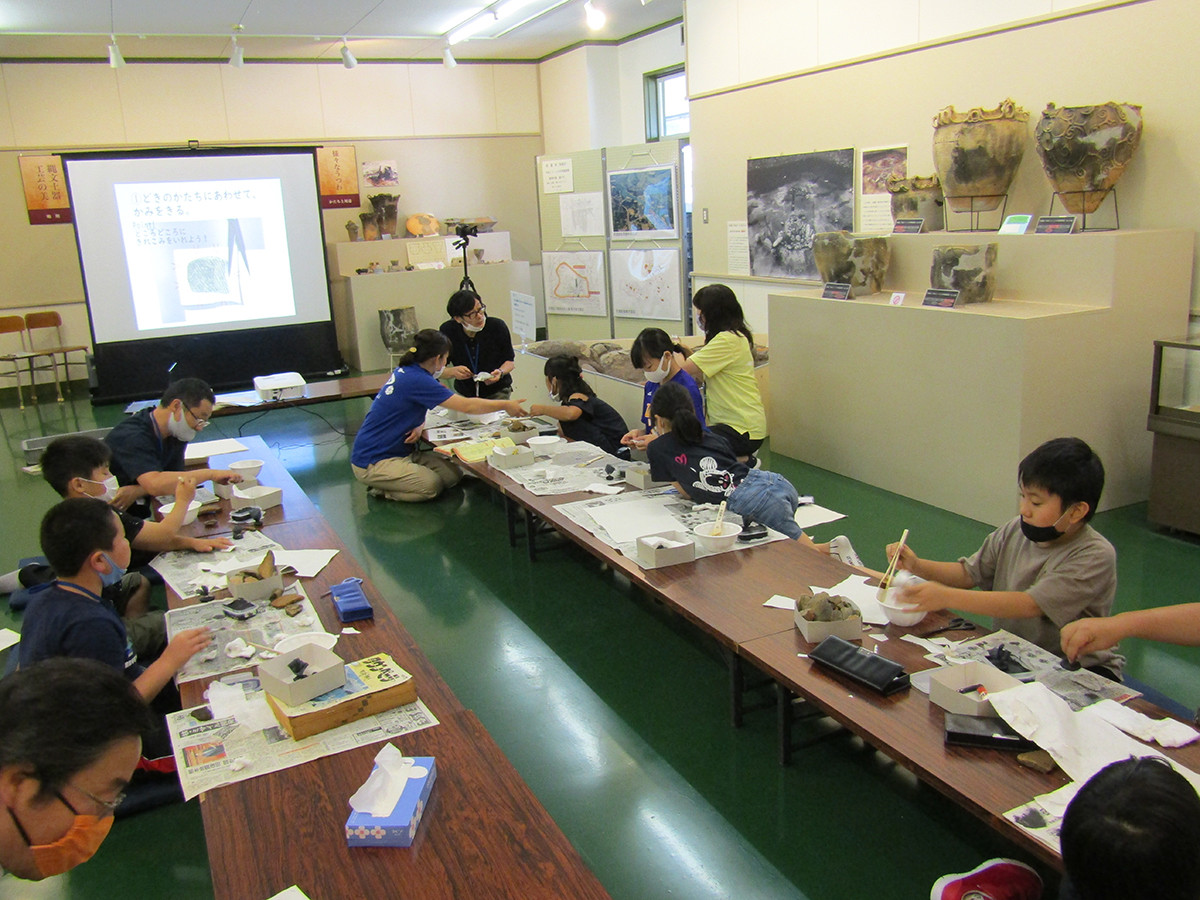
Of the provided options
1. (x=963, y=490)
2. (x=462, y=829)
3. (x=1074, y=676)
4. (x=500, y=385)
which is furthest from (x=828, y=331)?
(x=462, y=829)

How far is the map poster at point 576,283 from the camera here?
9133 mm

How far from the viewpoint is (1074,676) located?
6.82ft

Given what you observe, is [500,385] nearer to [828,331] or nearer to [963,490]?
[828,331]

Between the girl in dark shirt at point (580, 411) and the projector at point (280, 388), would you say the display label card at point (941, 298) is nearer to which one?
the girl in dark shirt at point (580, 411)

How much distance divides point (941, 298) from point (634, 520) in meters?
2.43

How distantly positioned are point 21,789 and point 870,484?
15.3 feet

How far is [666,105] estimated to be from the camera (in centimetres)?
1026

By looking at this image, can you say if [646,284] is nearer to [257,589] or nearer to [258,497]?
[258,497]

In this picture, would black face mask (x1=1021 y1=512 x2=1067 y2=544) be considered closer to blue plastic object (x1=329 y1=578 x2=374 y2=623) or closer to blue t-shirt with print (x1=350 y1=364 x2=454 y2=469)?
blue plastic object (x1=329 y1=578 x2=374 y2=623)

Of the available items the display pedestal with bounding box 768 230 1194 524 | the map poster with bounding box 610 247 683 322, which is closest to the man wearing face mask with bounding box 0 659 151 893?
the display pedestal with bounding box 768 230 1194 524

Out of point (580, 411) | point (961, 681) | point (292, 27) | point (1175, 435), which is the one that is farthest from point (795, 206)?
point (961, 681)

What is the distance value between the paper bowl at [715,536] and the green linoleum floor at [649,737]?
0.53m

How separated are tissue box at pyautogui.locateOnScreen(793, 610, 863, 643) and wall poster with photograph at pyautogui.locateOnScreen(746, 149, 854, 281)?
15.9 ft

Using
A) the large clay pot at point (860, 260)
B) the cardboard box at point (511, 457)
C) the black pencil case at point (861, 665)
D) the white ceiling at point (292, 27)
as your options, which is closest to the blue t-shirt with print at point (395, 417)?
the cardboard box at point (511, 457)
